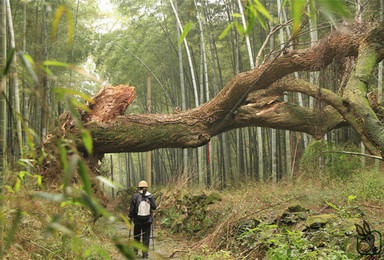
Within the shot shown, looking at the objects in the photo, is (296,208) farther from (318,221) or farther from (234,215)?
(234,215)

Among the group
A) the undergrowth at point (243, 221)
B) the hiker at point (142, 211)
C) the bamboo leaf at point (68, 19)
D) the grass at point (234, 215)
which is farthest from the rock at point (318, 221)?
the bamboo leaf at point (68, 19)

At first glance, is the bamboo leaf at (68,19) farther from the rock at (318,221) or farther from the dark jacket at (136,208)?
the dark jacket at (136,208)

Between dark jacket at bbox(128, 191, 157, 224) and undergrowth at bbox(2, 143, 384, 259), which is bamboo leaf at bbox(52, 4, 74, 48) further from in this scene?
dark jacket at bbox(128, 191, 157, 224)

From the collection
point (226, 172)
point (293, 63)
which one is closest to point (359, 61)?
point (293, 63)

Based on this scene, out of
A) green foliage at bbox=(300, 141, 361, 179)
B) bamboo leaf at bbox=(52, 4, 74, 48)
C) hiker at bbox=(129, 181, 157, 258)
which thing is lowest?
hiker at bbox=(129, 181, 157, 258)

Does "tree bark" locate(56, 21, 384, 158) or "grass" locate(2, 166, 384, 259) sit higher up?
"tree bark" locate(56, 21, 384, 158)

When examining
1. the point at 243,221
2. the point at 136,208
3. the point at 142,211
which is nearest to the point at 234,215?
the point at 243,221

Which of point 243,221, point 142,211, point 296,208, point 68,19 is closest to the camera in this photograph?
point 68,19

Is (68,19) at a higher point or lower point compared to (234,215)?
higher

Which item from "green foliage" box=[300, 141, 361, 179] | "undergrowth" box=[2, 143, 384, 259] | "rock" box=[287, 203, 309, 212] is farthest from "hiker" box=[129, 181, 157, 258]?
"green foliage" box=[300, 141, 361, 179]

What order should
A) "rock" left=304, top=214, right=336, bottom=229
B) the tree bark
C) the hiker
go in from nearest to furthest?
1. "rock" left=304, top=214, right=336, bottom=229
2. the tree bark
3. the hiker

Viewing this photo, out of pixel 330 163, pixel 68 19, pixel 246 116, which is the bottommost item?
pixel 330 163

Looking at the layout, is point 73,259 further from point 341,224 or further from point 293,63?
point 293,63

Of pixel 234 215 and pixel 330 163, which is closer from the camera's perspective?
pixel 234 215
